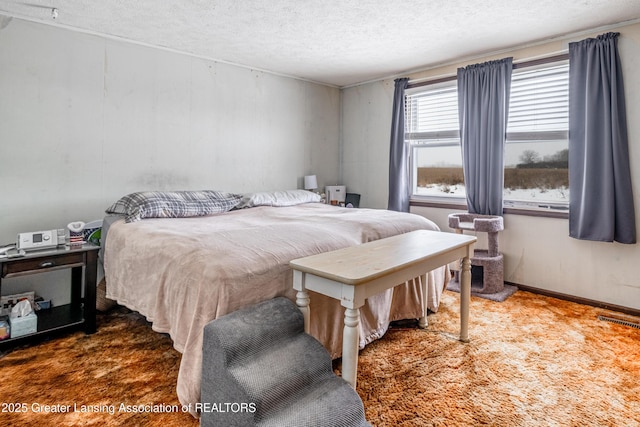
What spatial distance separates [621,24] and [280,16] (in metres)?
2.67

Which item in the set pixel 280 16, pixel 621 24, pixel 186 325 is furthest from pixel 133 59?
pixel 621 24

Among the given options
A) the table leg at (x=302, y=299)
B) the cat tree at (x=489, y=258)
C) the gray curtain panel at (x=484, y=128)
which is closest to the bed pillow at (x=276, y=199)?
the cat tree at (x=489, y=258)

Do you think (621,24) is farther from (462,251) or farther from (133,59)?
(133,59)

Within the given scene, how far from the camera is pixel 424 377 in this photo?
1.94 meters

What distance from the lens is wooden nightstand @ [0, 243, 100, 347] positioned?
2189 millimetres

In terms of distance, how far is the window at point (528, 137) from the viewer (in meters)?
3.29

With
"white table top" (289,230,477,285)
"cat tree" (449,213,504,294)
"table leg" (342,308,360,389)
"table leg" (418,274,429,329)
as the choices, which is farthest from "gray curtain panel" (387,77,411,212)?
"table leg" (342,308,360,389)

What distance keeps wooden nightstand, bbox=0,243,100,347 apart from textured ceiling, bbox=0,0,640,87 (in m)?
1.71

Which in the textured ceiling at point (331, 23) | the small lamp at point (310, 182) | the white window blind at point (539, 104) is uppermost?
the textured ceiling at point (331, 23)

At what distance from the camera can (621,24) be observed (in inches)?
112

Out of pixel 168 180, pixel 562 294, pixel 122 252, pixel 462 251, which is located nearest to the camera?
pixel 462 251

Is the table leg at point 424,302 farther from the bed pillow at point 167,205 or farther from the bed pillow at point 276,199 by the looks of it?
the bed pillow at point 167,205

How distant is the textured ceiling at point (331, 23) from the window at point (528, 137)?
1.16 feet

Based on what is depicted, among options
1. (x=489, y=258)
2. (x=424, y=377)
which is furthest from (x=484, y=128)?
(x=424, y=377)
